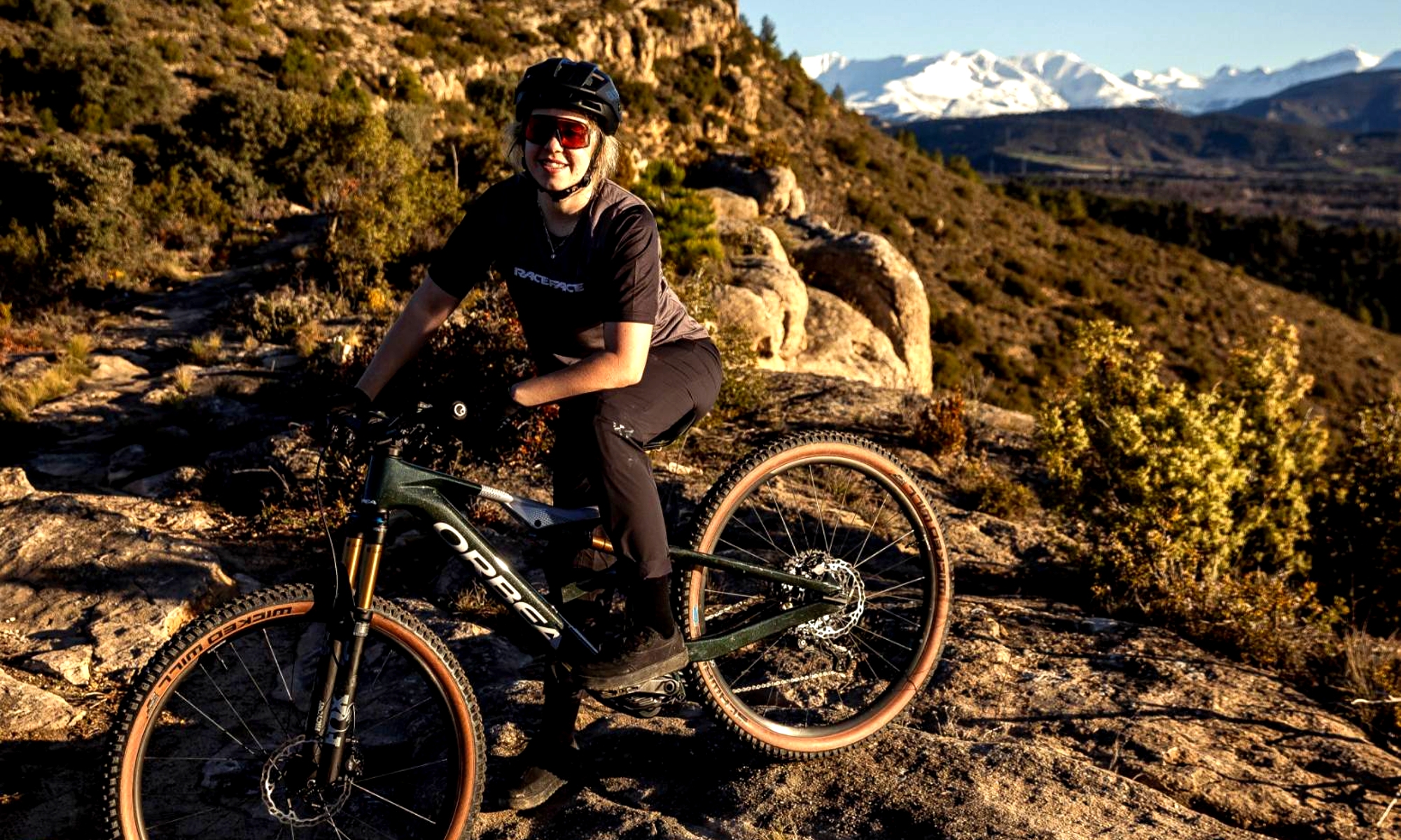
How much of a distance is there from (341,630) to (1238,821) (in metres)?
3.35

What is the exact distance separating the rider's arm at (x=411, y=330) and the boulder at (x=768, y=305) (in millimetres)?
8924

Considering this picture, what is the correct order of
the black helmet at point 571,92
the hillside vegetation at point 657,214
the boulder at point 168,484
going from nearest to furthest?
the black helmet at point 571,92 → the boulder at point 168,484 → the hillside vegetation at point 657,214

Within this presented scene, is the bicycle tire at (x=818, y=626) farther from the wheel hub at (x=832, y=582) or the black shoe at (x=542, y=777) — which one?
the black shoe at (x=542, y=777)

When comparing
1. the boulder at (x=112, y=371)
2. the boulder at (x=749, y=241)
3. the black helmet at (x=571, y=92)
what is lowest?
the boulder at (x=112, y=371)

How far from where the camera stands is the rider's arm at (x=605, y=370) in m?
2.79

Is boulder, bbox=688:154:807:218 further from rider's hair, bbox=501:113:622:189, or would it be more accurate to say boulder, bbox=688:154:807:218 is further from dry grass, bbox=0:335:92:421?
rider's hair, bbox=501:113:622:189

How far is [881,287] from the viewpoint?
55.5 ft

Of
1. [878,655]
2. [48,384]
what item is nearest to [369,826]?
[878,655]

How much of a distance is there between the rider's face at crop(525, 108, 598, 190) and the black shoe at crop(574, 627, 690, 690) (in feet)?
5.33

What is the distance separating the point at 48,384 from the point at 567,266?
8.27 metres

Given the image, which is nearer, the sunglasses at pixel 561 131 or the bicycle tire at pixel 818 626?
the sunglasses at pixel 561 131

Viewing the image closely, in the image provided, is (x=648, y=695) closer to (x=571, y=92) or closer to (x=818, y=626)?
(x=818, y=626)

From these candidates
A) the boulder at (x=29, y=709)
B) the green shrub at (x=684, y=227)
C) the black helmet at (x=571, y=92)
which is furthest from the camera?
the green shrub at (x=684, y=227)

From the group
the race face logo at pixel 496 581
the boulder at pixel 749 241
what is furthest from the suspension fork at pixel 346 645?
the boulder at pixel 749 241
